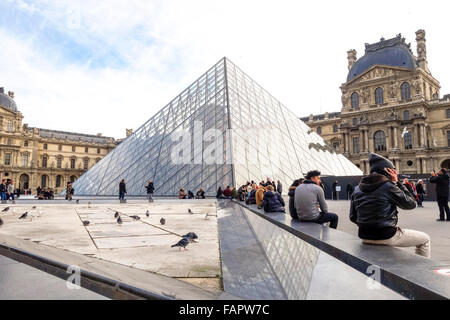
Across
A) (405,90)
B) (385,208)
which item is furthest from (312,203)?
(405,90)

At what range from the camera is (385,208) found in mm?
3033

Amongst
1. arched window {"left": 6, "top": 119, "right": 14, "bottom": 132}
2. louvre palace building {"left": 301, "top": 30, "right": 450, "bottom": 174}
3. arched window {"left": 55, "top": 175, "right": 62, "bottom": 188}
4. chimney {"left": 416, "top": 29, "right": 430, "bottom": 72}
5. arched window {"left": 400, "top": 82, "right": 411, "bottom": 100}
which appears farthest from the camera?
arched window {"left": 55, "top": 175, "right": 62, "bottom": 188}

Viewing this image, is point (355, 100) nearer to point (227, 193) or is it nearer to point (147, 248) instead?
Answer: point (227, 193)

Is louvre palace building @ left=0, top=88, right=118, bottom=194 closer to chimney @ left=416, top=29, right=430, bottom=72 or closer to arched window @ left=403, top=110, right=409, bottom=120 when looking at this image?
arched window @ left=403, top=110, right=409, bottom=120

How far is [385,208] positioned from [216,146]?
641 inches

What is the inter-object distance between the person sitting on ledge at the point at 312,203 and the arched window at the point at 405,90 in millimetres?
49003

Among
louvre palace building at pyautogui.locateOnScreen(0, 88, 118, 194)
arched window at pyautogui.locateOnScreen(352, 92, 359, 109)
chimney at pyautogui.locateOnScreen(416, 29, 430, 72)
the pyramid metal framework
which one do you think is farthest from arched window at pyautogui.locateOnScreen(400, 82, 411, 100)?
louvre palace building at pyautogui.locateOnScreen(0, 88, 118, 194)

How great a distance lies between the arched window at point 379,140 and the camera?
4650 centimetres

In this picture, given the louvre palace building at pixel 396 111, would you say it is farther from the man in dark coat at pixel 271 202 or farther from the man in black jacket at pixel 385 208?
the man in black jacket at pixel 385 208

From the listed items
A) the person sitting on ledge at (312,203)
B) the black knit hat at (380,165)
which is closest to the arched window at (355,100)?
the person sitting on ledge at (312,203)

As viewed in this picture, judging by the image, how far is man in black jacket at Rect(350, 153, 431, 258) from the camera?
3029mm

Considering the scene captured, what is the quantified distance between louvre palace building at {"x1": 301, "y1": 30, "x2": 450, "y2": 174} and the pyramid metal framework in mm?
21675

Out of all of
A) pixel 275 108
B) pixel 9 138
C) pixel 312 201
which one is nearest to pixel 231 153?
pixel 275 108

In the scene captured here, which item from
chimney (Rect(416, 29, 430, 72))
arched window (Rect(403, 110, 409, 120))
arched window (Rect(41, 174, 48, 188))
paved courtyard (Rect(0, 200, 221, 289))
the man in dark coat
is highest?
chimney (Rect(416, 29, 430, 72))
